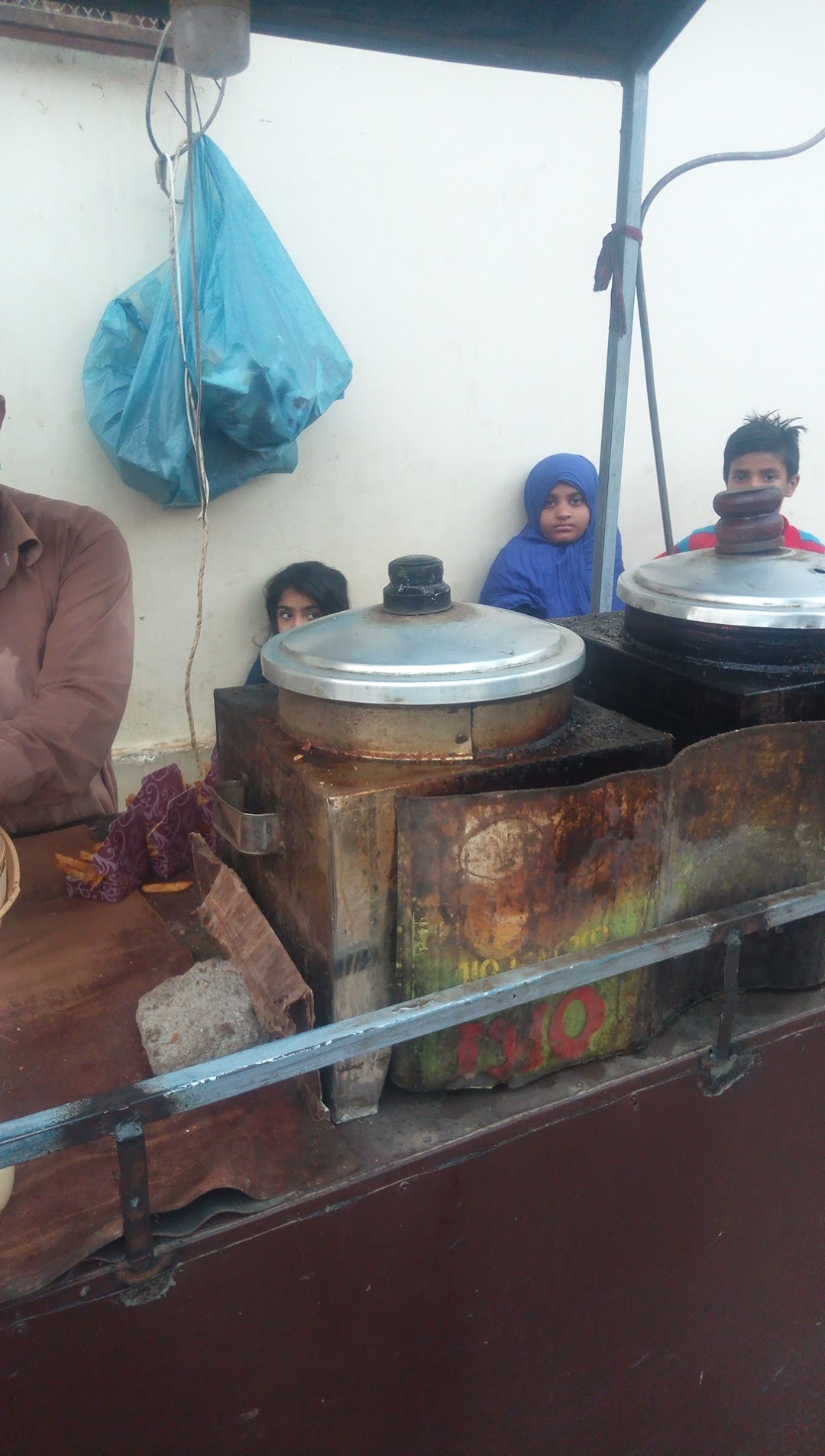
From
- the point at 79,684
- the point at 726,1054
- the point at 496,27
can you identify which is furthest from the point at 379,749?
the point at 496,27

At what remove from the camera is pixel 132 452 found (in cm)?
346

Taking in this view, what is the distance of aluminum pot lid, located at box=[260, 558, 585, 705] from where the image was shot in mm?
1288

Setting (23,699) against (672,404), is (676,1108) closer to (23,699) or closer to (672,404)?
(23,699)

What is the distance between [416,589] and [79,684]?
1.07 m

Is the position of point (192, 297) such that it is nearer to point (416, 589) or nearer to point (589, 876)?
point (416, 589)

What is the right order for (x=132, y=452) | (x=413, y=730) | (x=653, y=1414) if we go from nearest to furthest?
(x=413, y=730) → (x=653, y=1414) → (x=132, y=452)

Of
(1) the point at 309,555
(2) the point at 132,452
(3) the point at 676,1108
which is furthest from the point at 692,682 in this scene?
(1) the point at 309,555

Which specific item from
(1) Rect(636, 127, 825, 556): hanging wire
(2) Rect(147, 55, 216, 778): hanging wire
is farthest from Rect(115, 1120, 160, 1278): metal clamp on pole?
(2) Rect(147, 55, 216, 778): hanging wire

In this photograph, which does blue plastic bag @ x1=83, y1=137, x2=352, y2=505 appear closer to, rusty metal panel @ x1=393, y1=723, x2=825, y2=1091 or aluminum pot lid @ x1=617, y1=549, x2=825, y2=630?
aluminum pot lid @ x1=617, y1=549, x2=825, y2=630

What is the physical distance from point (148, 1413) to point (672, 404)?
15.1ft

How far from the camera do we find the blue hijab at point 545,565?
4324 millimetres

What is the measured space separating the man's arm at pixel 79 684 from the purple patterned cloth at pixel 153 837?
0.85 ft

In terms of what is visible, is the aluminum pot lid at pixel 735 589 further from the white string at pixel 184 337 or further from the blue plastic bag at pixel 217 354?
the blue plastic bag at pixel 217 354

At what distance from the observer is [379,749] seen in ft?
4.49
